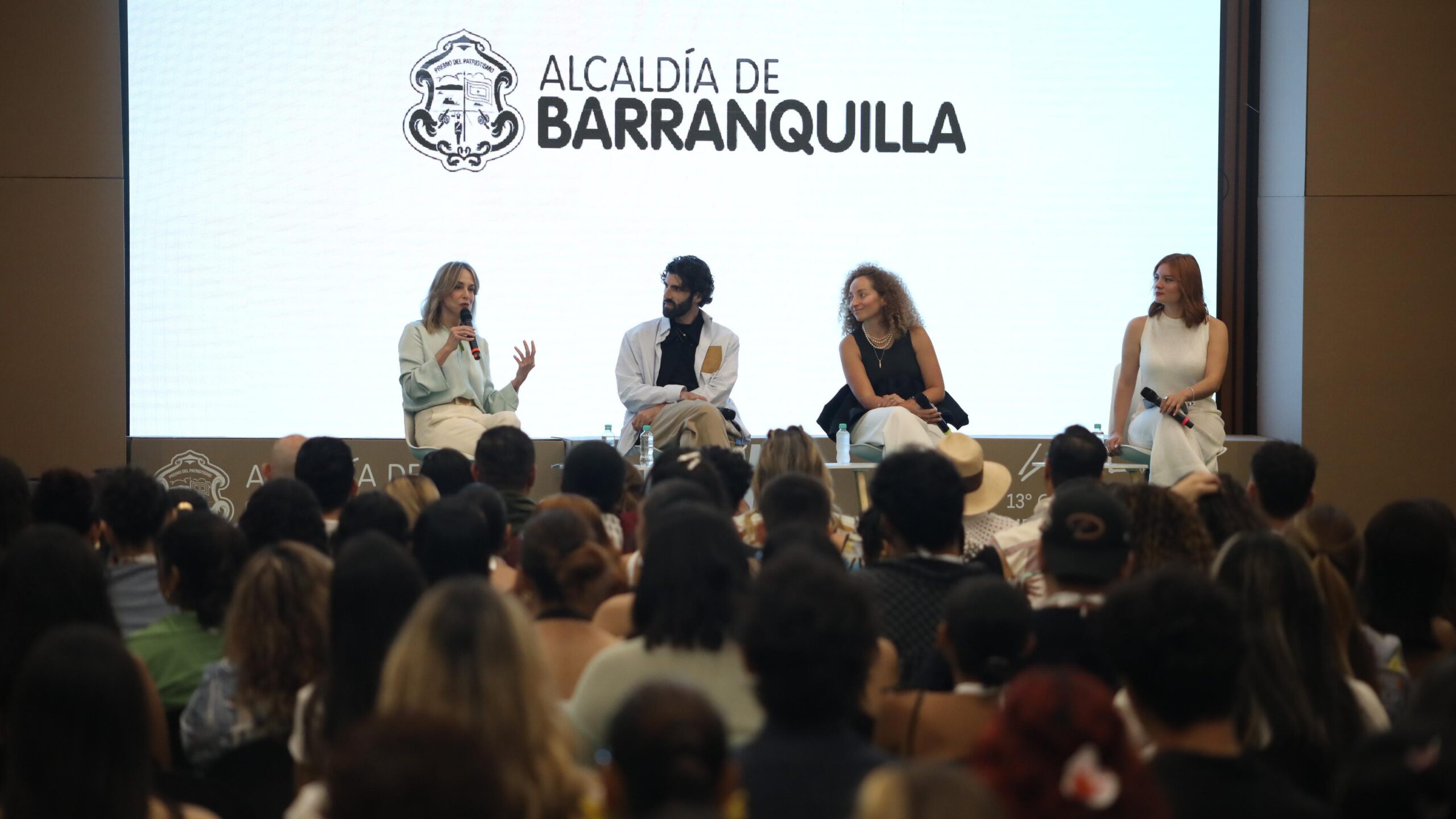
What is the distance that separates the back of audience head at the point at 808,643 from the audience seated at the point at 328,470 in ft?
7.55

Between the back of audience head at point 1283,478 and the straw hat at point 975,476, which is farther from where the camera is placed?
the straw hat at point 975,476

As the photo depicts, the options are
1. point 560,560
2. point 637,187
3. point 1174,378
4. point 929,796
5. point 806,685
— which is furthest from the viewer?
point 637,187

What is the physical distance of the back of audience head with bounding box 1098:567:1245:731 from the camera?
1.82m

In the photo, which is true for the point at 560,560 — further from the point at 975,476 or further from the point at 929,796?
the point at 975,476

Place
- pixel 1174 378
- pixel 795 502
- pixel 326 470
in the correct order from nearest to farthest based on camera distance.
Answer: pixel 795 502, pixel 326 470, pixel 1174 378

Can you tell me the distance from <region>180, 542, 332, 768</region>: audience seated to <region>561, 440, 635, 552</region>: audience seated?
1.63 meters

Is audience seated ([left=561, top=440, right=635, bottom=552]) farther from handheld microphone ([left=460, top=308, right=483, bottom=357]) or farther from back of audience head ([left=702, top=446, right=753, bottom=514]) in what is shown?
handheld microphone ([left=460, top=308, right=483, bottom=357])

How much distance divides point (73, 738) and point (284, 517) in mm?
1500

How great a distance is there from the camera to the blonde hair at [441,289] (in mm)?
6434

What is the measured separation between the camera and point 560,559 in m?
2.61

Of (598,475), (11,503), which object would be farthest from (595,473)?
(11,503)

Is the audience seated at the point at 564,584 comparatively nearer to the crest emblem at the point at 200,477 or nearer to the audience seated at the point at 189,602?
the audience seated at the point at 189,602

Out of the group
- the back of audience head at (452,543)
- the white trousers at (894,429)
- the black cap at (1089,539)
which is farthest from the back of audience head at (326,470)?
the white trousers at (894,429)

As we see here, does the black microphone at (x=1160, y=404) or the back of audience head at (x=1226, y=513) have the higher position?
the black microphone at (x=1160, y=404)
